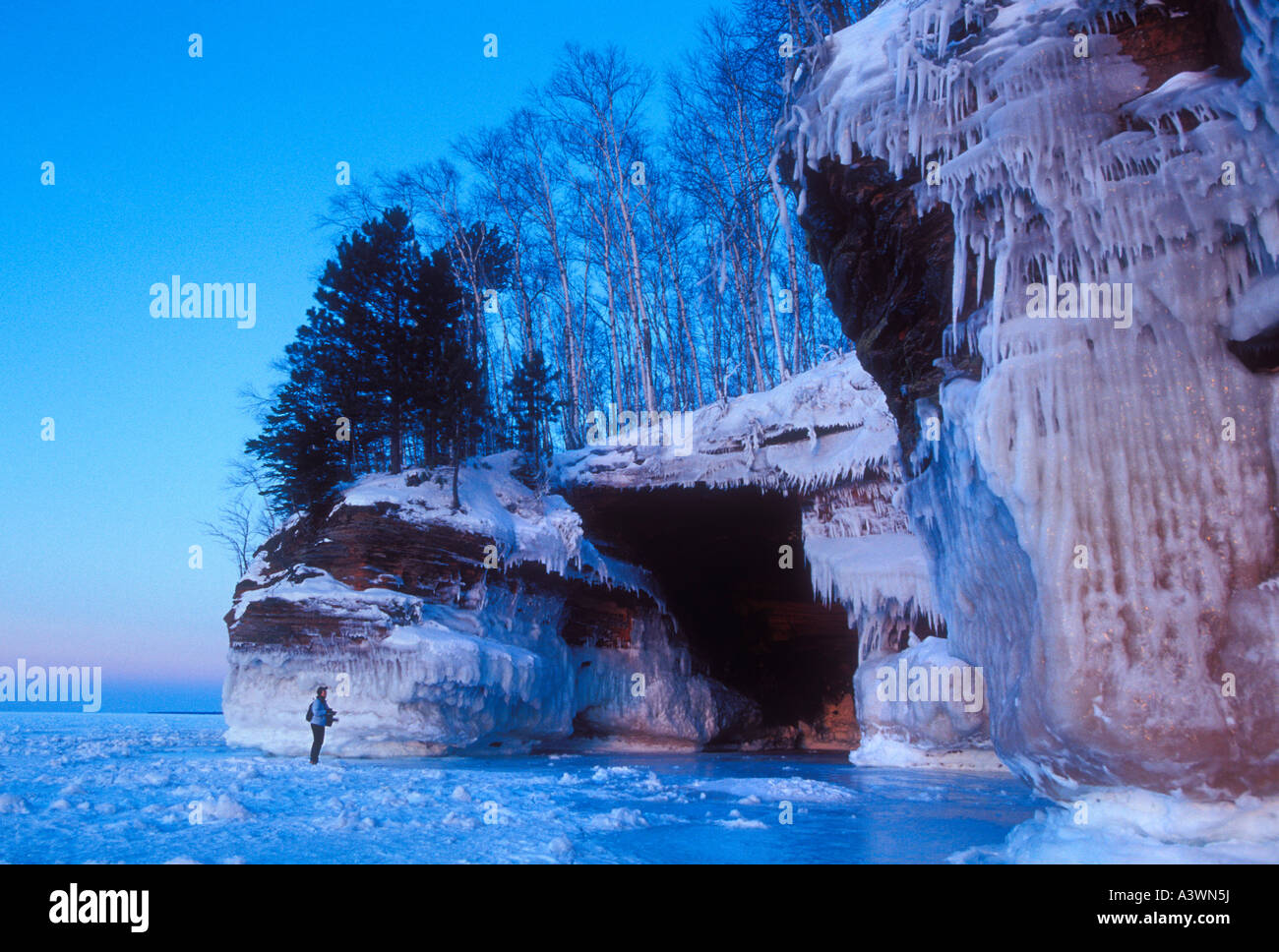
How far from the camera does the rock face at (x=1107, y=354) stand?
5543mm

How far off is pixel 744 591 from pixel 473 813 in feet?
52.0

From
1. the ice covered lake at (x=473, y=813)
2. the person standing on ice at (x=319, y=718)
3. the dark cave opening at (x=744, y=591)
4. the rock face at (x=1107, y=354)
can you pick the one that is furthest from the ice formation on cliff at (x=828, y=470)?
the rock face at (x=1107, y=354)

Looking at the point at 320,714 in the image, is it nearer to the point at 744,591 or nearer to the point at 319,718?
the point at 319,718

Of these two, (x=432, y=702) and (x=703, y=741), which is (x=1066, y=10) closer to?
(x=432, y=702)

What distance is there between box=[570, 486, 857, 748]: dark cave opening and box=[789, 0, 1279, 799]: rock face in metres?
11.3

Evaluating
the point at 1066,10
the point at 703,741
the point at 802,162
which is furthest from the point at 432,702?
the point at 1066,10

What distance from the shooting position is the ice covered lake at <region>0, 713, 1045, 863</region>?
5.91 m

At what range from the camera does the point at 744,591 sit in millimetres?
22922

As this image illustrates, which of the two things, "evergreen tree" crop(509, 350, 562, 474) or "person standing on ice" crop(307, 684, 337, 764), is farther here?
"evergreen tree" crop(509, 350, 562, 474)

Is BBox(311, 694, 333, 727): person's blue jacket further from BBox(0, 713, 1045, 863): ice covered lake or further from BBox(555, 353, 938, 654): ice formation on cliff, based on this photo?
BBox(555, 353, 938, 654): ice formation on cliff

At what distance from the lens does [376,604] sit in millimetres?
A: 16000

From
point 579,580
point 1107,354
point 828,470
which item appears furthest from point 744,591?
point 1107,354

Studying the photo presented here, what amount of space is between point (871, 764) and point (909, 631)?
2.93 metres

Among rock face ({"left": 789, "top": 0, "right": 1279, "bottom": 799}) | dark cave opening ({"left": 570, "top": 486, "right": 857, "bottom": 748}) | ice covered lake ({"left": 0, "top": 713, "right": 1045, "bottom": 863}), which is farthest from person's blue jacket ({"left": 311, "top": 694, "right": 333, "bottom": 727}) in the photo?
rock face ({"left": 789, "top": 0, "right": 1279, "bottom": 799})
